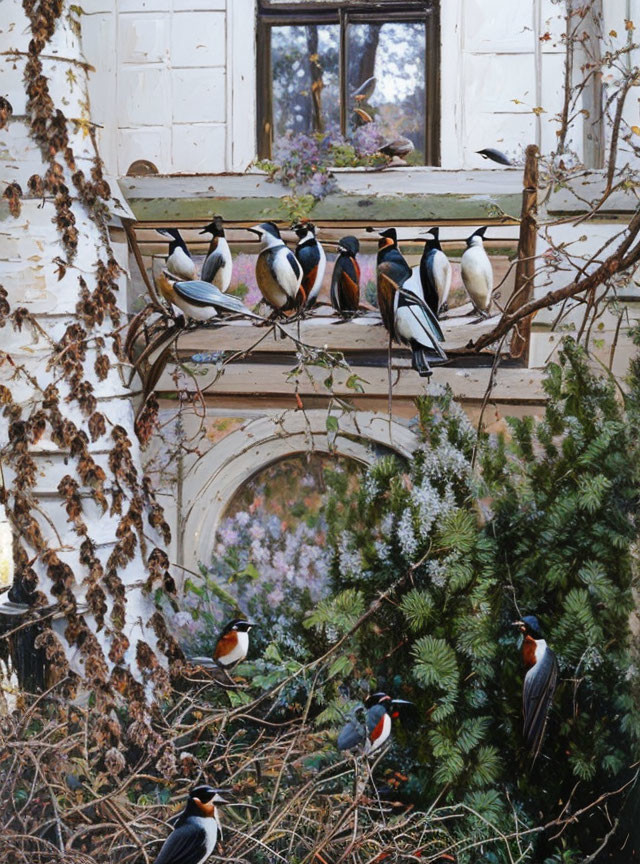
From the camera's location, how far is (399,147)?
235 cm

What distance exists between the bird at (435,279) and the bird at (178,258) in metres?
0.51

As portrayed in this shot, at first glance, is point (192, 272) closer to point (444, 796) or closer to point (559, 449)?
point (559, 449)

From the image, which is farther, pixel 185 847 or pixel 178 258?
pixel 178 258

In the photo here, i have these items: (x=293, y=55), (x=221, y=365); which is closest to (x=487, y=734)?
(x=221, y=365)

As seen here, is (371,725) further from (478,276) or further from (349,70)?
(349,70)

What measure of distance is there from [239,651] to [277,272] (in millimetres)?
828

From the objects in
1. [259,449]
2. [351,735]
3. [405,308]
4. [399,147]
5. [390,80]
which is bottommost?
[351,735]

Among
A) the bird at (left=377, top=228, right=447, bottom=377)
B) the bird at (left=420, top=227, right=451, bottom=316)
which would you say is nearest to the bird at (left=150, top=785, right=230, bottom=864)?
the bird at (left=377, top=228, right=447, bottom=377)

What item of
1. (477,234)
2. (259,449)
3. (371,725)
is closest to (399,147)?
(477,234)

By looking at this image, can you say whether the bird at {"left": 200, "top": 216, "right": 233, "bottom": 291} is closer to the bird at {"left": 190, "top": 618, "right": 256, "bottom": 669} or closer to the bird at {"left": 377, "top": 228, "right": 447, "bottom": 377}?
the bird at {"left": 377, "top": 228, "right": 447, "bottom": 377}

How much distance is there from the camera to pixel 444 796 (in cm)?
230

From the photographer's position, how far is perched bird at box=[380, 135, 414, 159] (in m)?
2.35

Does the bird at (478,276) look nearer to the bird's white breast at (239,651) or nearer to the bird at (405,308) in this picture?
the bird at (405,308)

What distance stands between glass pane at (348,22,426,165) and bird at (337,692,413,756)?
1.17m
